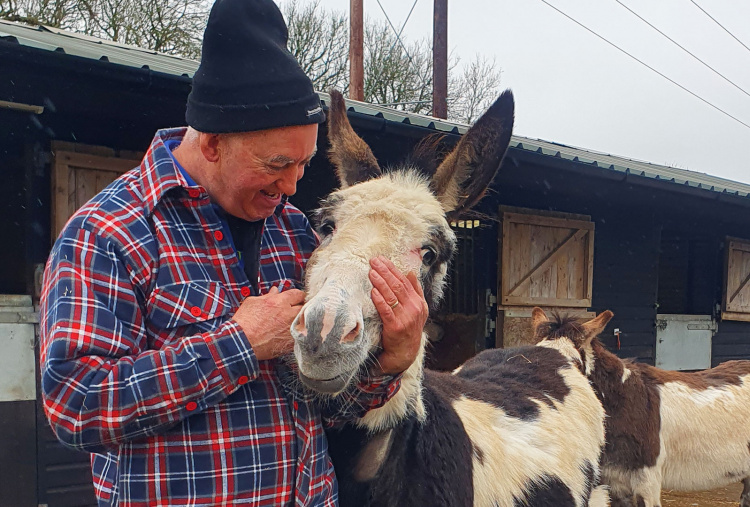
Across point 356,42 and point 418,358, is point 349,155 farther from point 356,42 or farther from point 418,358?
point 356,42

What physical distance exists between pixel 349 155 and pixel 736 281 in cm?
1150

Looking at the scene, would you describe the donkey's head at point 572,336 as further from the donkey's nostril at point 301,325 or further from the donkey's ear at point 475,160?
the donkey's nostril at point 301,325

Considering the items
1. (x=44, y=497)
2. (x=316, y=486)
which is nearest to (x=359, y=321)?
(x=316, y=486)

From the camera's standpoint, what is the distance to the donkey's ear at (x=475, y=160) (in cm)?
199

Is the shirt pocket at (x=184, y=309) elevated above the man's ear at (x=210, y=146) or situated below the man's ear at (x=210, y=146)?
below

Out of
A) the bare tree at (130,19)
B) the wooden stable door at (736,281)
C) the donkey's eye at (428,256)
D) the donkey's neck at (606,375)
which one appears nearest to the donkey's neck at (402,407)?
the donkey's eye at (428,256)

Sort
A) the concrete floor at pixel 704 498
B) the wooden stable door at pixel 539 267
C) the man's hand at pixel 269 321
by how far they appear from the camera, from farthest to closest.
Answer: the wooden stable door at pixel 539 267, the concrete floor at pixel 704 498, the man's hand at pixel 269 321

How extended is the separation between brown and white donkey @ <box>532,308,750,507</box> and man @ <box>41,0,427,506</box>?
3.71m

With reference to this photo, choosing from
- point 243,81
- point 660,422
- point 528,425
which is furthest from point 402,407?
point 660,422

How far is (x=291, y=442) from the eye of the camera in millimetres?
1364

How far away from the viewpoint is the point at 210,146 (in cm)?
144

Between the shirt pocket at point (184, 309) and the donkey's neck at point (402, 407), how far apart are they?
564 millimetres

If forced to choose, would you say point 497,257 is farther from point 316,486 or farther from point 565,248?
point 316,486

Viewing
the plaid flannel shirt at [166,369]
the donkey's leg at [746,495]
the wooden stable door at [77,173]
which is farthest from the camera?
the donkey's leg at [746,495]
